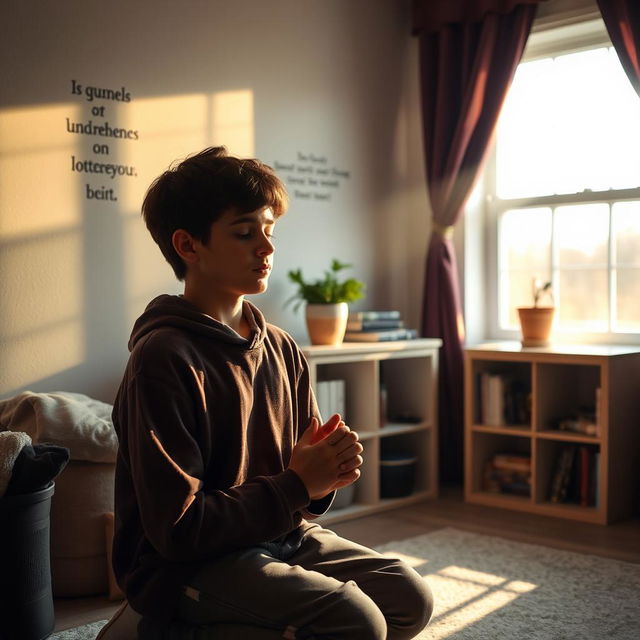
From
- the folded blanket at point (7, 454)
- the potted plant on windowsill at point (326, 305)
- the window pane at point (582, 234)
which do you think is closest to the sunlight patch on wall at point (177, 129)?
the potted plant on windowsill at point (326, 305)

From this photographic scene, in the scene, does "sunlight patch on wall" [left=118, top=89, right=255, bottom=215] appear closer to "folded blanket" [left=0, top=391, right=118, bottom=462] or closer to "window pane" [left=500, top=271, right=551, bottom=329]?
"folded blanket" [left=0, top=391, right=118, bottom=462]

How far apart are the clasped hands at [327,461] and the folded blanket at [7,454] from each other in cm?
102

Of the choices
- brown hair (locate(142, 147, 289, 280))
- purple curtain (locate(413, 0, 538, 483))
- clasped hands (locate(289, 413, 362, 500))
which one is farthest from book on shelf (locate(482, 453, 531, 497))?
brown hair (locate(142, 147, 289, 280))

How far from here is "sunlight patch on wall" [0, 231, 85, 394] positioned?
2.89m

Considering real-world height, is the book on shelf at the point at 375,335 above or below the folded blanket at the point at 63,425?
above

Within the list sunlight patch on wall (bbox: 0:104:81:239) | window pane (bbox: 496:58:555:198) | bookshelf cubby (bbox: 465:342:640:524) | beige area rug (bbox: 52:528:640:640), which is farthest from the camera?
window pane (bbox: 496:58:555:198)

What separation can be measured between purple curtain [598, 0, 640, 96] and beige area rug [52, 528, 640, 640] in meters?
1.96

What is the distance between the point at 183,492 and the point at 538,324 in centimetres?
268

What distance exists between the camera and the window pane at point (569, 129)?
391 centimetres

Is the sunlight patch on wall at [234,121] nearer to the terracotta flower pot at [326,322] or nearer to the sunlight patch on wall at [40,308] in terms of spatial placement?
the terracotta flower pot at [326,322]

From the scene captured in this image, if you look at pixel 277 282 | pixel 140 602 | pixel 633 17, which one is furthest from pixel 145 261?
pixel 633 17

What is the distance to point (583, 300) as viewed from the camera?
404 centimetres

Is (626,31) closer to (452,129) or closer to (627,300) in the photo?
(452,129)

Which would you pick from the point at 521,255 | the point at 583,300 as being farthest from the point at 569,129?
the point at 583,300
